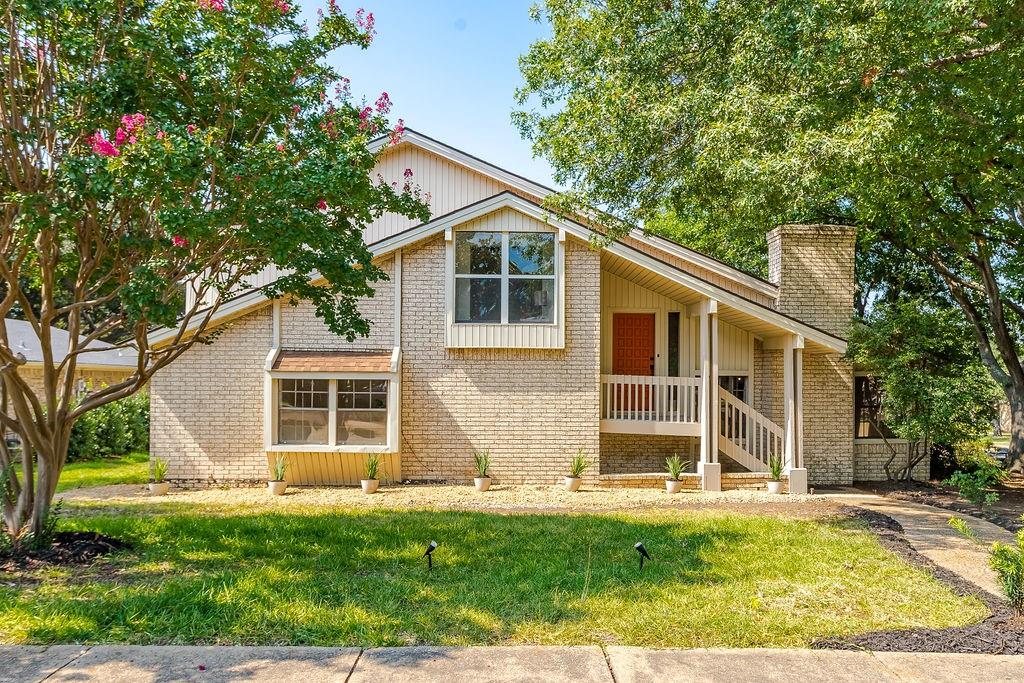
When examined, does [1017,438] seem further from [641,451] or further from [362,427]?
[362,427]

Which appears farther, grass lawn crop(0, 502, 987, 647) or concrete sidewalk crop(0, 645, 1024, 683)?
grass lawn crop(0, 502, 987, 647)

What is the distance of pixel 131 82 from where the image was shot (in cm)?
618

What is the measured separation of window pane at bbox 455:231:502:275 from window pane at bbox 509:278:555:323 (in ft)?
1.52

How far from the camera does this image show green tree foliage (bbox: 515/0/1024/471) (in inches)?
→ 335

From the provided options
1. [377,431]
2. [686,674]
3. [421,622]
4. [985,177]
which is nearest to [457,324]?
[377,431]

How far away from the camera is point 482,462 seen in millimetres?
11344

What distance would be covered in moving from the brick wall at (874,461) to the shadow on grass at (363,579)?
6.68m

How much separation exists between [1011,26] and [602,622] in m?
9.23

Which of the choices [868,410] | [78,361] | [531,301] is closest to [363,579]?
[531,301]

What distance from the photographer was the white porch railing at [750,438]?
12.1 metres

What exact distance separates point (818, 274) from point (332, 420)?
9993mm

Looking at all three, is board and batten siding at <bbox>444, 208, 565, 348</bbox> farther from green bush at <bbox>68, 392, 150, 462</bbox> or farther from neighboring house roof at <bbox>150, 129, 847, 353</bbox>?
green bush at <bbox>68, 392, 150, 462</bbox>

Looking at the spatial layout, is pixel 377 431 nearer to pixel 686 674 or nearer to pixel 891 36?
pixel 686 674

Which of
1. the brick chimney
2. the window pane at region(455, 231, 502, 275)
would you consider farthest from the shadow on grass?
the brick chimney
